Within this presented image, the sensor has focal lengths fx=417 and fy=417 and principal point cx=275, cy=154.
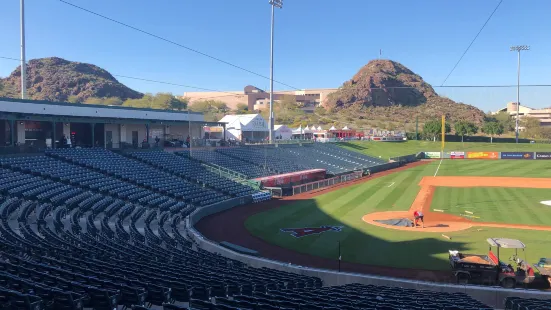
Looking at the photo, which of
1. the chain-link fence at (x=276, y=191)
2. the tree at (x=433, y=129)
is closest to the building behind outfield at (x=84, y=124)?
the chain-link fence at (x=276, y=191)

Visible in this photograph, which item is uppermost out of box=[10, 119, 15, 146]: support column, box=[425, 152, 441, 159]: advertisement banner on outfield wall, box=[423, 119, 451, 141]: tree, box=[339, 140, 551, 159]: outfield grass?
box=[423, 119, 451, 141]: tree

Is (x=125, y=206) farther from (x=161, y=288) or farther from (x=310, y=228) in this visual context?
(x=161, y=288)

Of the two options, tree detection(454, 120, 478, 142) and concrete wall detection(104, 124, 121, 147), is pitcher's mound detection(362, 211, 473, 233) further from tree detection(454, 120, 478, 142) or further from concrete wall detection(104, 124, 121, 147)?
tree detection(454, 120, 478, 142)

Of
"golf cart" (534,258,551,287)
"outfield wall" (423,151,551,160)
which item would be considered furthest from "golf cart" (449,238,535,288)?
"outfield wall" (423,151,551,160)

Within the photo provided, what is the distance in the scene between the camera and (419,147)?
87562mm

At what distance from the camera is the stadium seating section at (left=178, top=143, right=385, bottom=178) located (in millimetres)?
42453

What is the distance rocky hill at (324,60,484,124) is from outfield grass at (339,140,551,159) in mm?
58272

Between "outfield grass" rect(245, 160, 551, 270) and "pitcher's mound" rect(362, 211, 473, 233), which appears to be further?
"pitcher's mound" rect(362, 211, 473, 233)

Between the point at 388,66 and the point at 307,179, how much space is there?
16004cm

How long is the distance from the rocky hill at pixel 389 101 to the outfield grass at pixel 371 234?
393 ft

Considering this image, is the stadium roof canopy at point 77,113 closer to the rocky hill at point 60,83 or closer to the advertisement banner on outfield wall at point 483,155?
the advertisement banner on outfield wall at point 483,155

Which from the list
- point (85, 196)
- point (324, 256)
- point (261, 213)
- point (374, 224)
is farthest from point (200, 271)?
point (261, 213)

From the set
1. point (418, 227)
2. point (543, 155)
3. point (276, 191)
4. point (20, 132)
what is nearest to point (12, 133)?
point (20, 132)

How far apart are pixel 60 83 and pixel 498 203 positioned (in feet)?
463
